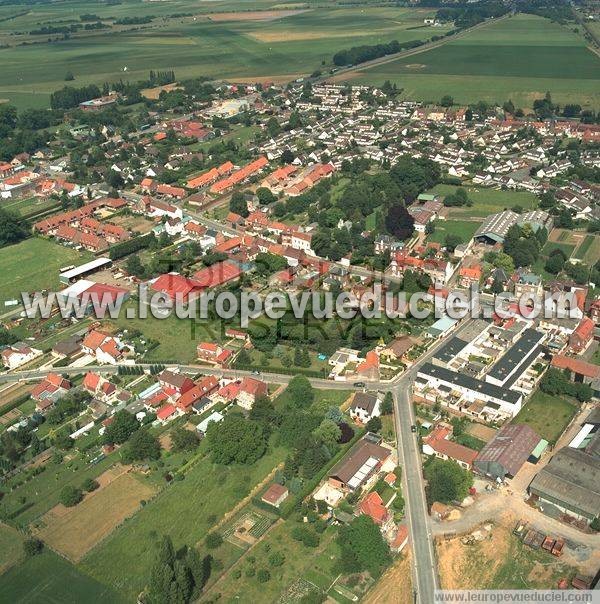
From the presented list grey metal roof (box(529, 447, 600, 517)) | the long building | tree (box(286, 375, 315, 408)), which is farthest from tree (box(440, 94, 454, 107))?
grey metal roof (box(529, 447, 600, 517))

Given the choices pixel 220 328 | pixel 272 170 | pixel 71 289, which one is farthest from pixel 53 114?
pixel 220 328

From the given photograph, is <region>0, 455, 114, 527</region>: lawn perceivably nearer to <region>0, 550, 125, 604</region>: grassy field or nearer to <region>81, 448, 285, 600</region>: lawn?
<region>0, 550, 125, 604</region>: grassy field

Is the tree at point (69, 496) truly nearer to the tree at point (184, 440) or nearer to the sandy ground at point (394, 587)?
the tree at point (184, 440)

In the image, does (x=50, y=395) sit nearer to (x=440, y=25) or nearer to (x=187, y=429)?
(x=187, y=429)

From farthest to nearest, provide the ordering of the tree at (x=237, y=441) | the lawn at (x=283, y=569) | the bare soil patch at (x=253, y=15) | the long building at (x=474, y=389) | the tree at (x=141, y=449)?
the bare soil patch at (x=253, y=15), the long building at (x=474, y=389), the tree at (x=141, y=449), the tree at (x=237, y=441), the lawn at (x=283, y=569)

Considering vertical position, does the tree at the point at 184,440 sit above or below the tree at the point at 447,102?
below

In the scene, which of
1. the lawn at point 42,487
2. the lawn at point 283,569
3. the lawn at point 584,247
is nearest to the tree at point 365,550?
the lawn at point 283,569

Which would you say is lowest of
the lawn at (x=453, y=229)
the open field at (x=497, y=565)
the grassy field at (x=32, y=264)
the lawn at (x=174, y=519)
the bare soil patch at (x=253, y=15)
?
the grassy field at (x=32, y=264)

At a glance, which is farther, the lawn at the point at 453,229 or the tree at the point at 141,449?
the lawn at the point at 453,229
